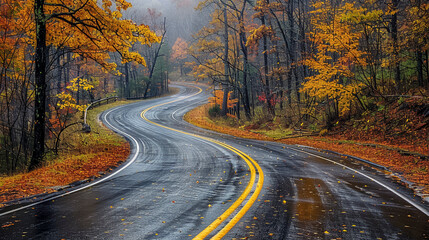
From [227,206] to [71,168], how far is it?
259 inches

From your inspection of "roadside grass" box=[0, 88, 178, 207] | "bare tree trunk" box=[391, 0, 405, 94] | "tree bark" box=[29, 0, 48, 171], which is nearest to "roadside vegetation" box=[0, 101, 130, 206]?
"roadside grass" box=[0, 88, 178, 207]

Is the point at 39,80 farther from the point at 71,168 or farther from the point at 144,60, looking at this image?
the point at 144,60

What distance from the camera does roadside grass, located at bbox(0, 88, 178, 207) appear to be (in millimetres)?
7492

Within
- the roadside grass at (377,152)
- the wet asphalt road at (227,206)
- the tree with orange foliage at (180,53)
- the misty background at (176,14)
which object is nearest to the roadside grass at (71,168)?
the wet asphalt road at (227,206)

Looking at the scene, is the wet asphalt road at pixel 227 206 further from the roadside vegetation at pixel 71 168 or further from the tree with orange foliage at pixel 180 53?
the tree with orange foliage at pixel 180 53

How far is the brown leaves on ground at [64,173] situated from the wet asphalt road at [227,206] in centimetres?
85

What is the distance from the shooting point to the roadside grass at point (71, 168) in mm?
7492

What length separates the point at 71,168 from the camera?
405 inches

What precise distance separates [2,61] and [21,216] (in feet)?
34.5

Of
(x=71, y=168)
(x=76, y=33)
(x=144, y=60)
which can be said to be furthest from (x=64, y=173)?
(x=76, y=33)

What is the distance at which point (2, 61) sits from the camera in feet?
43.5

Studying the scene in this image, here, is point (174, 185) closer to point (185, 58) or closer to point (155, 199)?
point (155, 199)

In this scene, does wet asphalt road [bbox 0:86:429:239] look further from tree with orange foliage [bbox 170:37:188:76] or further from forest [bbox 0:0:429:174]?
tree with orange foliage [bbox 170:37:188:76]

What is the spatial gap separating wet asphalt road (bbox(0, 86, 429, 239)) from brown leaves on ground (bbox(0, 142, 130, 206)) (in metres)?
0.85
